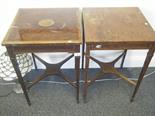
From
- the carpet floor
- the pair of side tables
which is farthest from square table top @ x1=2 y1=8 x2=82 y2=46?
the carpet floor

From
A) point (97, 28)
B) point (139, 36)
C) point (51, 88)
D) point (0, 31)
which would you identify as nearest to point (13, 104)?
point (51, 88)

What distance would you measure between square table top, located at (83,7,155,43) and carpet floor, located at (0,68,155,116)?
23.2 inches

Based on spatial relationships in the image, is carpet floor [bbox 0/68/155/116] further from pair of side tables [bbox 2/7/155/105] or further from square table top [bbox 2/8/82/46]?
square table top [bbox 2/8/82/46]

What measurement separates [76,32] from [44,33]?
177 mm

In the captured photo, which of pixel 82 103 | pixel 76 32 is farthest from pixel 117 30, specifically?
pixel 82 103

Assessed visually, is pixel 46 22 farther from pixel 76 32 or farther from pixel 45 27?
pixel 76 32

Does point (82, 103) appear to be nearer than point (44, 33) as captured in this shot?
No

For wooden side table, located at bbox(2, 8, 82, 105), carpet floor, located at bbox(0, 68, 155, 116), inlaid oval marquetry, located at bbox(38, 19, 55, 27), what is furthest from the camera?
carpet floor, located at bbox(0, 68, 155, 116)

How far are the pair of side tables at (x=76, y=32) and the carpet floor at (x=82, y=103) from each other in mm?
405

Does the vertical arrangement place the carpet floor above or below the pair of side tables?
below

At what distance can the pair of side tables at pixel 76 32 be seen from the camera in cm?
99

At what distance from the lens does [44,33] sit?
104 centimetres

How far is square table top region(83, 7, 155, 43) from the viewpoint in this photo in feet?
3.29

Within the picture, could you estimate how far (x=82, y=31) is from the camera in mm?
1080
